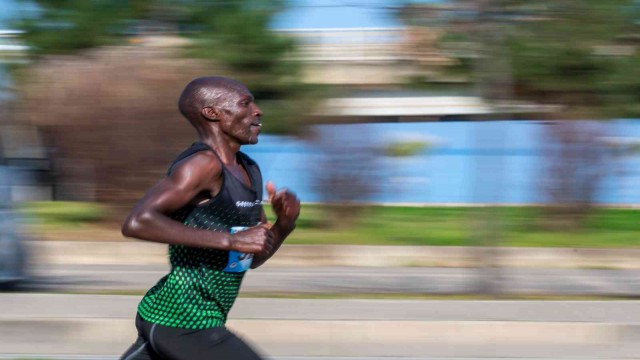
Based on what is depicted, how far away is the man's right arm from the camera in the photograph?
3270 mm

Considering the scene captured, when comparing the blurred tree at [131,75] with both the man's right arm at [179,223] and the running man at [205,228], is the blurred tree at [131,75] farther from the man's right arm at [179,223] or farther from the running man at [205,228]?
the man's right arm at [179,223]

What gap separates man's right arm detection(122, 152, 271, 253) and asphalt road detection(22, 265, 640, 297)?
6.83m

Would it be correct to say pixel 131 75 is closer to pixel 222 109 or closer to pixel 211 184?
pixel 222 109

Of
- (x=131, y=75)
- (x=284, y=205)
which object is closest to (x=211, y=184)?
(x=284, y=205)

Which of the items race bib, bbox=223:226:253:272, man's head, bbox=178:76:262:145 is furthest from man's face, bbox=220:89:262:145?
race bib, bbox=223:226:253:272

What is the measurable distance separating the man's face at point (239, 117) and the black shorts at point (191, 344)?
596mm

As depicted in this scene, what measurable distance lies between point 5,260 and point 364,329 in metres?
3.62

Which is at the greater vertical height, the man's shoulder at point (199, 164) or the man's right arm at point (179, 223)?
the man's shoulder at point (199, 164)

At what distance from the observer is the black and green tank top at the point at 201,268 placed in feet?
11.2

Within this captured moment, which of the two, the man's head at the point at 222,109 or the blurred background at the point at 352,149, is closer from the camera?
the man's head at the point at 222,109

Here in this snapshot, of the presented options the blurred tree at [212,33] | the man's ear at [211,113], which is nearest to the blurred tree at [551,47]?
the blurred tree at [212,33]

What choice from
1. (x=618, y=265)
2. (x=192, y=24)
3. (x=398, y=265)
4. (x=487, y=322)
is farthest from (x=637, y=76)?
(x=487, y=322)

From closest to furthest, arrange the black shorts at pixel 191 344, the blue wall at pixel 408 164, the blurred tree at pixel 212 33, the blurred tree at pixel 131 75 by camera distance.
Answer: the black shorts at pixel 191 344
the blurred tree at pixel 131 75
the blue wall at pixel 408 164
the blurred tree at pixel 212 33

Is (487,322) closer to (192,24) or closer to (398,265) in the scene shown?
(398,265)
